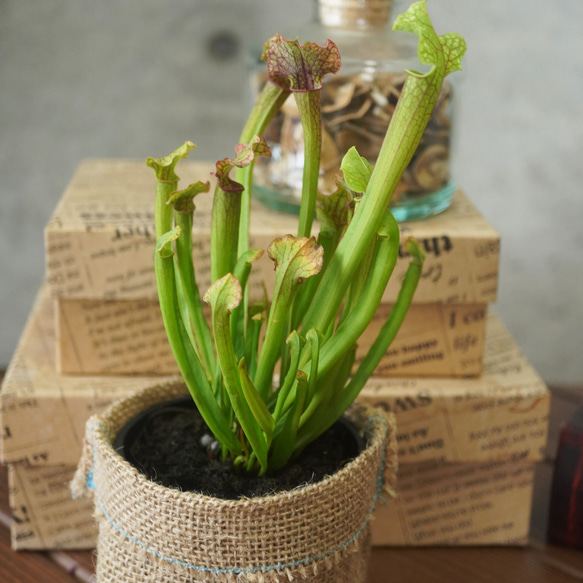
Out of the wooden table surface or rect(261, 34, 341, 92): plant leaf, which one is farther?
the wooden table surface

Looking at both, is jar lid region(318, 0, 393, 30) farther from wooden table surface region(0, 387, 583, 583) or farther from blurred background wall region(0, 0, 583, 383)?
wooden table surface region(0, 387, 583, 583)

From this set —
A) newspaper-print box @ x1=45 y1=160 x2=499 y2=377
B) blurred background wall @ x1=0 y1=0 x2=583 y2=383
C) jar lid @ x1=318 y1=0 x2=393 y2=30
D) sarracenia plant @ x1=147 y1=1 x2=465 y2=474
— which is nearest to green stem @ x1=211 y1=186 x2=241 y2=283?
sarracenia plant @ x1=147 y1=1 x2=465 y2=474

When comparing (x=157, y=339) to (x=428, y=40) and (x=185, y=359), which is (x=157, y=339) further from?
A: (x=428, y=40)

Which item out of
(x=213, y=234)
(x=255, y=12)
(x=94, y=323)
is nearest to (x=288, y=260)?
(x=213, y=234)

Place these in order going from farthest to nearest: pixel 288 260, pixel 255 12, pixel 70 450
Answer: pixel 255 12 → pixel 70 450 → pixel 288 260

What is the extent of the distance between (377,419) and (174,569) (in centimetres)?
12

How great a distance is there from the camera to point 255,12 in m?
0.65

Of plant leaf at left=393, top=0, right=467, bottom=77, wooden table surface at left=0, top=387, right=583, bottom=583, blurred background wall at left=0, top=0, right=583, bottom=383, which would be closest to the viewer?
plant leaf at left=393, top=0, right=467, bottom=77

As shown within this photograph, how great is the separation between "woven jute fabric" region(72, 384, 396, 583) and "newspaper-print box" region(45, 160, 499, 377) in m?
0.14

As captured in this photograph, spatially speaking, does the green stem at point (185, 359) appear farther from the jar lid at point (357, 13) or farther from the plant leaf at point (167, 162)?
the jar lid at point (357, 13)

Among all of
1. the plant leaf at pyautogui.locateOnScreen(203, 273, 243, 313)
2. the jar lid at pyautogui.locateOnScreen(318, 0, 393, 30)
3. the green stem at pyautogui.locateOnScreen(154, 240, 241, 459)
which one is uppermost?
the jar lid at pyautogui.locateOnScreen(318, 0, 393, 30)

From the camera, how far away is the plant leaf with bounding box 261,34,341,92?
0.90 ft

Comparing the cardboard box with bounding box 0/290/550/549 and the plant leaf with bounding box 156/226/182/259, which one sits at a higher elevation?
the plant leaf with bounding box 156/226/182/259

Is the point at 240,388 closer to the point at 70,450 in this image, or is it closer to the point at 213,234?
the point at 213,234
